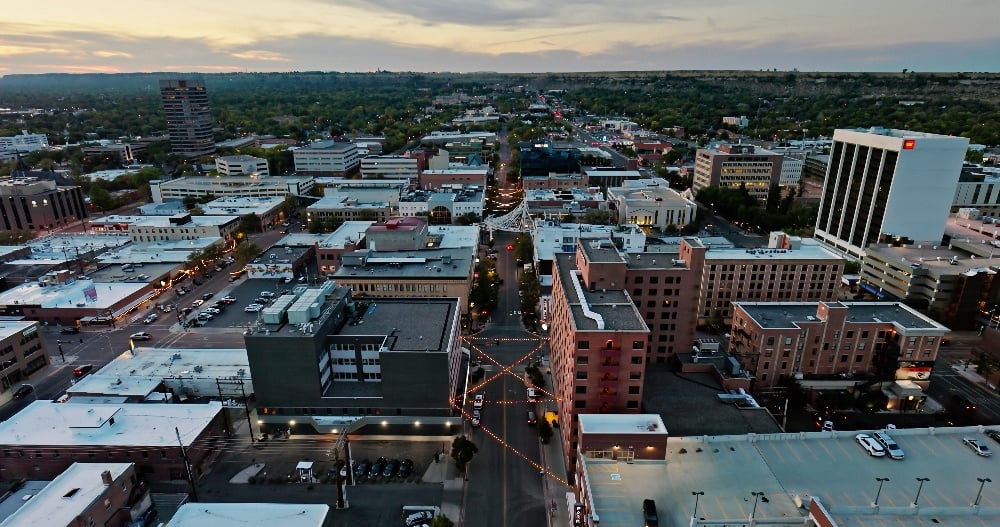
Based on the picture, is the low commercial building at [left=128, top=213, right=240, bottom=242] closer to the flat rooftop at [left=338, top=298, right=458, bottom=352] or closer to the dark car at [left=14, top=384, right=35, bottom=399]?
the dark car at [left=14, top=384, right=35, bottom=399]

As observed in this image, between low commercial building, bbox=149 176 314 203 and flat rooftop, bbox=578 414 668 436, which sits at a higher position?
flat rooftop, bbox=578 414 668 436

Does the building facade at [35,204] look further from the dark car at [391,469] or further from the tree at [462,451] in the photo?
the tree at [462,451]

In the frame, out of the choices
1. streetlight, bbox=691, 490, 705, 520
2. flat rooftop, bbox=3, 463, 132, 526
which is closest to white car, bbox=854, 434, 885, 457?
streetlight, bbox=691, 490, 705, 520

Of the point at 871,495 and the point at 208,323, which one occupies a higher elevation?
the point at 871,495

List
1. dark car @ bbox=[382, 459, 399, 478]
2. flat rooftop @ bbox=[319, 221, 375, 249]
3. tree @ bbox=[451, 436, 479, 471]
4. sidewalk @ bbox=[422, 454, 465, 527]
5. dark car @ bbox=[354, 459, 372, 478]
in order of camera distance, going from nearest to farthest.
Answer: sidewalk @ bbox=[422, 454, 465, 527] < tree @ bbox=[451, 436, 479, 471] < dark car @ bbox=[382, 459, 399, 478] < dark car @ bbox=[354, 459, 372, 478] < flat rooftop @ bbox=[319, 221, 375, 249]

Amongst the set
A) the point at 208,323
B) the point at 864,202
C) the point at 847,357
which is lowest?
the point at 208,323

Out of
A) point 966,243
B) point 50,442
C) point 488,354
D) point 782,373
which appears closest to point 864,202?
point 966,243

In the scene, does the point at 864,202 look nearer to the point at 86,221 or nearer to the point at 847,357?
→ the point at 847,357
